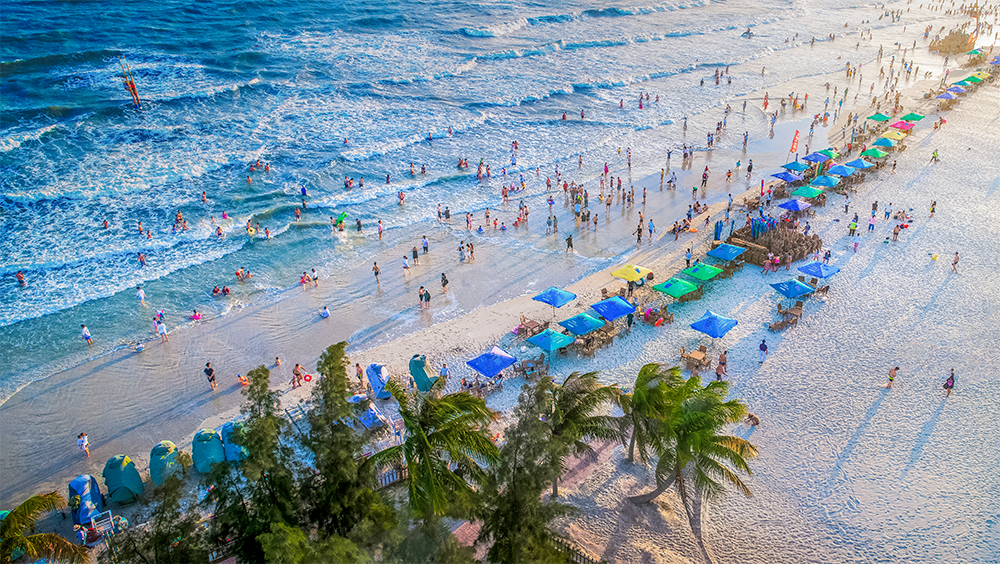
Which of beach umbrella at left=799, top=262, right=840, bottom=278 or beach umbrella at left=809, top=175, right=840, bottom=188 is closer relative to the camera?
beach umbrella at left=799, top=262, right=840, bottom=278

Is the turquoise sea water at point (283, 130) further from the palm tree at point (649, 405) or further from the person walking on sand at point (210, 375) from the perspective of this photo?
the palm tree at point (649, 405)

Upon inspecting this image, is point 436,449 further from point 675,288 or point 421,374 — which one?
point 675,288

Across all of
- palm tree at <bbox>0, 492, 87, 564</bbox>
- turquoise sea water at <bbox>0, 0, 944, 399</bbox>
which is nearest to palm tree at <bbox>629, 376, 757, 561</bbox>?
palm tree at <bbox>0, 492, 87, 564</bbox>

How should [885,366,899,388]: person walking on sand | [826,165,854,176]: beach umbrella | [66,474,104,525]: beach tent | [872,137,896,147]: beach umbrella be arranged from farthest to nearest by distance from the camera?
[872,137,896,147]: beach umbrella
[826,165,854,176]: beach umbrella
[885,366,899,388]: person walking on sand
[66,474,104,525]: beach tent

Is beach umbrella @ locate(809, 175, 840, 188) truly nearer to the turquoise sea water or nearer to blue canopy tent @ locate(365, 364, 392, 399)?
the turquoise sea water

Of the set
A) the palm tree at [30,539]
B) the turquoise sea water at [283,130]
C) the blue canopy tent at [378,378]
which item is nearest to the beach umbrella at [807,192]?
the turquoise sea water at [283,130]
